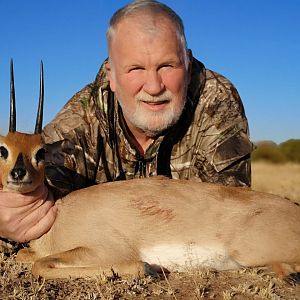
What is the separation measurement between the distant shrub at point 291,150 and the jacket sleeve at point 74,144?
23853 mm

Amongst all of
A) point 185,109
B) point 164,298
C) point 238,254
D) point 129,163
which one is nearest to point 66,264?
point 164,298

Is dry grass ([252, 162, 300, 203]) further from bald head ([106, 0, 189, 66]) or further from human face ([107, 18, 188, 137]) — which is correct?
bald head ([106, 0, 189, 66])

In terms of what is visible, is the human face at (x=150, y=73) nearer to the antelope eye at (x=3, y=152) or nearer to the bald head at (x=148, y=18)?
the bald head at (x=148, y=18)

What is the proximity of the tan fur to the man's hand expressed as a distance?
10 centimetres

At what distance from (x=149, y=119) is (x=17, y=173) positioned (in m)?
2.20

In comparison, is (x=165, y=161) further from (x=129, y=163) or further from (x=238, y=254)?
(x=238, y=254)

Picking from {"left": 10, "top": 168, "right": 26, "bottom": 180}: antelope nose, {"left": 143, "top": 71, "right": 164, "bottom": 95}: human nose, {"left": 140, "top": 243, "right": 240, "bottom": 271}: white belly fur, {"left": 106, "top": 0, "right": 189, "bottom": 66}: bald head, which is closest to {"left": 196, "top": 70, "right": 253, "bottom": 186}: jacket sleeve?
{"left": 106, "top": 0, "right": 189, "bottom": 66}: bald head

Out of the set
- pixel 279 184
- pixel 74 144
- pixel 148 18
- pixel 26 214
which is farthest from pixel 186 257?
pixel 279 184

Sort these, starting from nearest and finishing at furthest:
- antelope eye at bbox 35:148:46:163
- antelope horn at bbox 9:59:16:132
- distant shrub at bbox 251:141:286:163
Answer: antelope eye at bbox 35:148:46:163 → antelope horn at bbox 9:59:16:132 → distant shrub at bbox 251:141:286:163

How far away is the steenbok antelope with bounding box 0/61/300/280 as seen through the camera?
17.3 ft

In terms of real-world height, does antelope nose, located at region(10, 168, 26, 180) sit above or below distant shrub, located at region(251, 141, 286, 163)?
above

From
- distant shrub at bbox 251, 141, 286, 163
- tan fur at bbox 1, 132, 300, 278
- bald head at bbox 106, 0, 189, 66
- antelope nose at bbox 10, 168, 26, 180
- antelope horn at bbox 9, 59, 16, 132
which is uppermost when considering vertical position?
bald head at bbox 106, 0, 189, 66

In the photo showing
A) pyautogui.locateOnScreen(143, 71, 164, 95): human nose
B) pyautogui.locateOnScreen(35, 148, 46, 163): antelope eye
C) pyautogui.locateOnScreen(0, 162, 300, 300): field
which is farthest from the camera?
pyautogui.locateOnScreen(143, 71, 164, 95): human nose

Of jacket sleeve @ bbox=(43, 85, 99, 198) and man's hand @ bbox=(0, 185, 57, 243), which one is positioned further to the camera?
jacket sleeve @ bbox=(43, 85, 99, 198)
